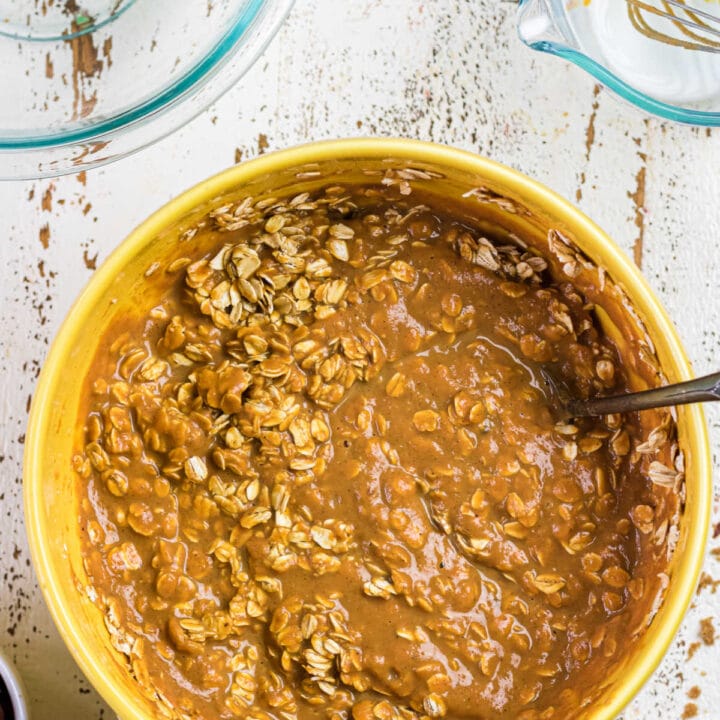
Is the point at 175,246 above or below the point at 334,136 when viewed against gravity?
below

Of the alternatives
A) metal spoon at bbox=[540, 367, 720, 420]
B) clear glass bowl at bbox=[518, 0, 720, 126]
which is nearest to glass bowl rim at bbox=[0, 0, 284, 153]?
clear glass bowl at bbox=[518, 0, 720, 126]

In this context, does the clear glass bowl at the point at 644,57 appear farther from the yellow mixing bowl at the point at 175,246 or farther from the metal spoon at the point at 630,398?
the metal spoon at the point at 630,398

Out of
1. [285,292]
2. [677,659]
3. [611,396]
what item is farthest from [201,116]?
[677,659]

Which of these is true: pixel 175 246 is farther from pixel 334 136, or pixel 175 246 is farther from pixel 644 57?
pixel 644 57

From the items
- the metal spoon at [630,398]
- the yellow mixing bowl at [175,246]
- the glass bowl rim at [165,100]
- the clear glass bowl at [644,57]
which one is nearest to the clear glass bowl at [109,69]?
the glass bowl rim at [165,100]

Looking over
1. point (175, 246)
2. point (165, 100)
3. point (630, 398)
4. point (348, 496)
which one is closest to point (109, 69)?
point (165, 100)

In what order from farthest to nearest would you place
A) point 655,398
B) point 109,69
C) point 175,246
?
point 109,69 → point 175,246 → point 655,398
